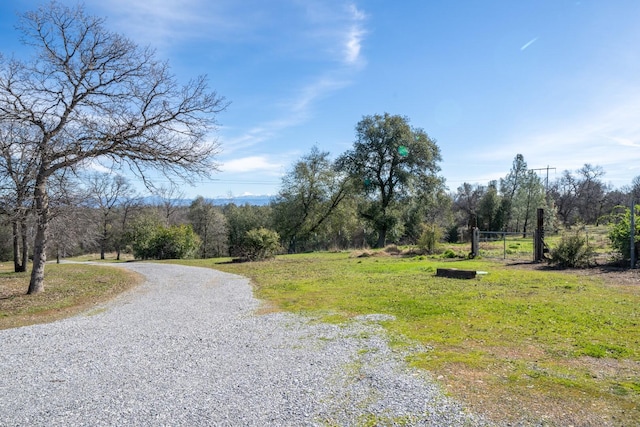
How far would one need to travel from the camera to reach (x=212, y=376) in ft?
16.5

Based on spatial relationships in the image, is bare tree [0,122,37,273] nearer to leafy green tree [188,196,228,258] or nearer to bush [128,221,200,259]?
bush [128,221,200,259]

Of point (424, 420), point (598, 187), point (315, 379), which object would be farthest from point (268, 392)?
point (598, 187)

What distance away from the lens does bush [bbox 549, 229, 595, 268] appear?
15000mm

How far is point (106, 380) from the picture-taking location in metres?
4.94

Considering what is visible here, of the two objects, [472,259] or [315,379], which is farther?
[472,259]

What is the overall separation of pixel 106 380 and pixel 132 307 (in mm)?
5506

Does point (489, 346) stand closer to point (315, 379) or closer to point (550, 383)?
point (550, 383)

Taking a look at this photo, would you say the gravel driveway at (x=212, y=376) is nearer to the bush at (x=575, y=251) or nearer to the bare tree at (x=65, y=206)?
the bare tree at (x=65, y=206)

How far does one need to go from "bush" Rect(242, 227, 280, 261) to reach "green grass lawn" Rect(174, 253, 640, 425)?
1007cm

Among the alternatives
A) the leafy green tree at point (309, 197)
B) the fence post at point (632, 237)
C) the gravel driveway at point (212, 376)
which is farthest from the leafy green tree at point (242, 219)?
the gravel driveway at point (212, 376)

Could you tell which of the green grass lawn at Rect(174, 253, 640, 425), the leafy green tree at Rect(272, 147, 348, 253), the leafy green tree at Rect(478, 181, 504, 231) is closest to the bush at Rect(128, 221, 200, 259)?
the leafy green tree at Rect(272, 147, 348, 253)

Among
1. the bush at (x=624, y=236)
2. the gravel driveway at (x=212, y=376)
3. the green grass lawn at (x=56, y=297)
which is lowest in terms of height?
the green grass lawn at (x=56, y=297)

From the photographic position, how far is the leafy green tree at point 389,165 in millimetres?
34688

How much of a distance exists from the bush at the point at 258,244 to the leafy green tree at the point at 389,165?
45.4 ft
